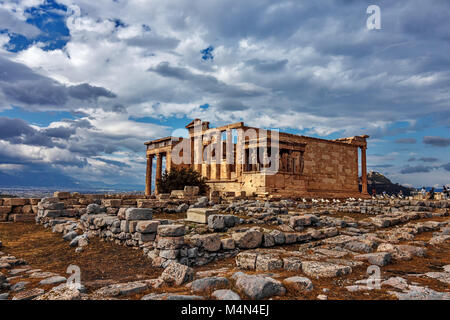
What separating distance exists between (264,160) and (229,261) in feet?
72.2

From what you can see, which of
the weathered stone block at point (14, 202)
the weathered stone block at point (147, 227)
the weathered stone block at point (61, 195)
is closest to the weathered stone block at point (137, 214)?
the weathered stone block at point (147, 227)

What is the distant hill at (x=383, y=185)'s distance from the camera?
6888 centimetres

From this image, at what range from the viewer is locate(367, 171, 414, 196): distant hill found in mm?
68875

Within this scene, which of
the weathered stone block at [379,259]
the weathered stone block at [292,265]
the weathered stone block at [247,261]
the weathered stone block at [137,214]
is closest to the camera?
the weathered stone block at [292,265]

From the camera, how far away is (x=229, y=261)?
280 inches

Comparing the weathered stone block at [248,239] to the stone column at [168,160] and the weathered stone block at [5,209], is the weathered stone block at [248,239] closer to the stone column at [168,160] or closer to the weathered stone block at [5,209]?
the weathered stone block at [5,209]

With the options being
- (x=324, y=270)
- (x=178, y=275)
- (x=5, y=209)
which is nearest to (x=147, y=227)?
(x=178, y=275)

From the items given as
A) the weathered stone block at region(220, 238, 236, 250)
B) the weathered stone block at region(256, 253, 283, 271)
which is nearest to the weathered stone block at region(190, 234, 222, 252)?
the weathered stone block at region(220, 238, 236, 250)

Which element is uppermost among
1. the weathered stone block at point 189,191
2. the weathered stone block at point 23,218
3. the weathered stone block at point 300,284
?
the weathered stone block at point 189,191

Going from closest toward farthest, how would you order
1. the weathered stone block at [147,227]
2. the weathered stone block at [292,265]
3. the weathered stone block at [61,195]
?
1. the weathered stone block at [292,265]
2. the weathered stone block at [147,227]
3. the weathered stone block at [61,195]

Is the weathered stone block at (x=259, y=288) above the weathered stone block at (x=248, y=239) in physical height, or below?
above

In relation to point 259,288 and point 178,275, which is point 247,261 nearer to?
point 178,275

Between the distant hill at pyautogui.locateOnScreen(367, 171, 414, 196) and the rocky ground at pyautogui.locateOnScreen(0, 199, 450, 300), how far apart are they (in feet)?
205

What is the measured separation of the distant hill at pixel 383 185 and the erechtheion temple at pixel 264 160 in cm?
3305
